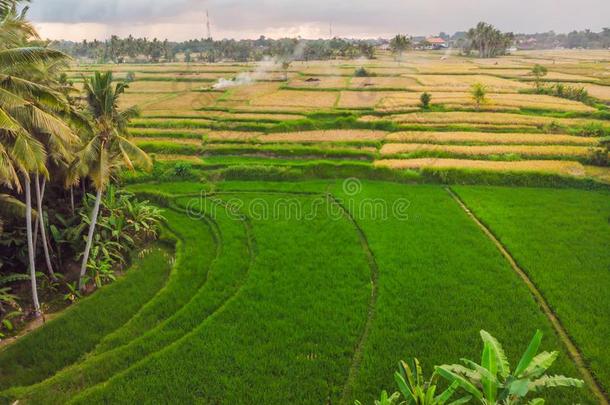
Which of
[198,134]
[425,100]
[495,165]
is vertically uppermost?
[425,100]

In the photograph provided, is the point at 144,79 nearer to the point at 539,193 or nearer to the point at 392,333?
the point at 539,193

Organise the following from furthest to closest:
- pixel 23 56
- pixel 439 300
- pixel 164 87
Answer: pixel 164 87, pixel 439 300, pixel 23 56

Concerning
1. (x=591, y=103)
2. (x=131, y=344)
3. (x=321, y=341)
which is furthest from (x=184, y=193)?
(x=591, y=103)

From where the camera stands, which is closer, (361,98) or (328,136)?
(328,136)

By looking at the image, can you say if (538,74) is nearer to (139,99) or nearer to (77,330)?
(139,99)

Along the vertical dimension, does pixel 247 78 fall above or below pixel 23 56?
above

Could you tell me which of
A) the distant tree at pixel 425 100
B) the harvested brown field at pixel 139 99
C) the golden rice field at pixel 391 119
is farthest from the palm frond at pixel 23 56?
the harvested brown field at pixel 139 99

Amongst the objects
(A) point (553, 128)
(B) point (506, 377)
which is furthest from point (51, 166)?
Result: (A) point (553, 128)
